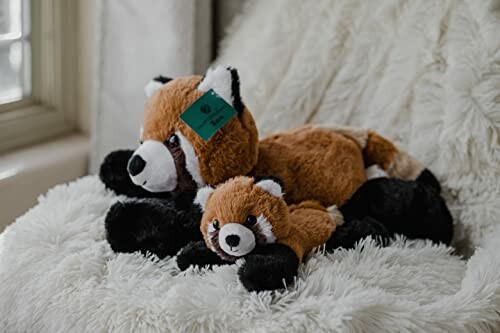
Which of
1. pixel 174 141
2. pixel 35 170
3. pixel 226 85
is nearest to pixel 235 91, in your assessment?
pixel 226 85

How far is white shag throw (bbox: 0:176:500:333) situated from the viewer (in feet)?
3.19

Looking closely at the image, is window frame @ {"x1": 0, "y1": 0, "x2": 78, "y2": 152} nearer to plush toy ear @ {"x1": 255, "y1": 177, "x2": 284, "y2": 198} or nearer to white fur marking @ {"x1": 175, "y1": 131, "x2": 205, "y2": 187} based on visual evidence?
white fur marking @ {"x1": 175, "y1": 131, "x2": 205, "y2": 187}

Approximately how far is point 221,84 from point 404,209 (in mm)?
365

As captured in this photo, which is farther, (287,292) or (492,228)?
(492,228)

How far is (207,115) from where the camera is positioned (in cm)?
116

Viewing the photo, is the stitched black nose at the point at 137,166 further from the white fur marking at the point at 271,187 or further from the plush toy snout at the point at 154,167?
the white fur marking at the point at 271,187

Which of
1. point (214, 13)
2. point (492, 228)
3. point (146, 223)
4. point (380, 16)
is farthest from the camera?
point (214, 13)

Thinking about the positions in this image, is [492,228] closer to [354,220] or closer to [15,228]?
[354,220]

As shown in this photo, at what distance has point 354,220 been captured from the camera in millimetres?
1216

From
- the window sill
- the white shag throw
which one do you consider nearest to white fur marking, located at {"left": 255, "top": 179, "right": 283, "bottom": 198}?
the white shag throw

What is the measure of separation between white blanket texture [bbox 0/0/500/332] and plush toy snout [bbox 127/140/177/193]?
0.39ft

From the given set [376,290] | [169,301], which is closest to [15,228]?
[169,301]

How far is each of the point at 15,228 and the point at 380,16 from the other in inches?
30.6

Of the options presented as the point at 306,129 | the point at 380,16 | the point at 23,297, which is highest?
the point at 380,16
